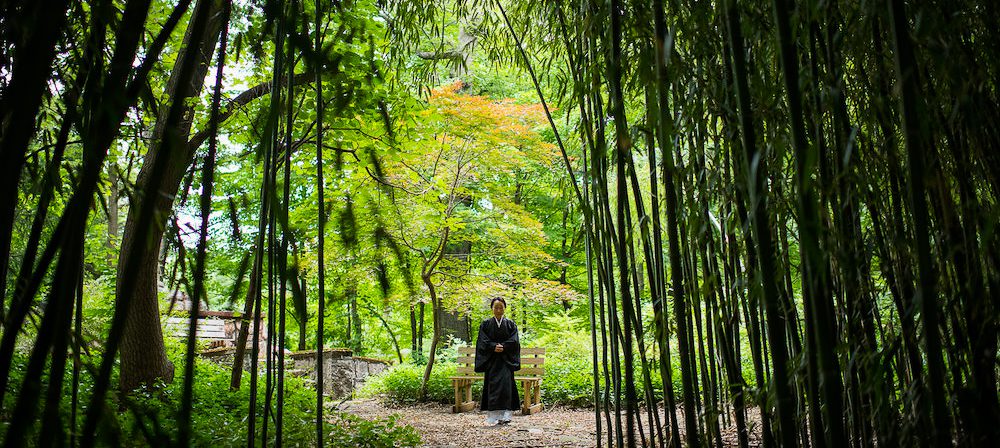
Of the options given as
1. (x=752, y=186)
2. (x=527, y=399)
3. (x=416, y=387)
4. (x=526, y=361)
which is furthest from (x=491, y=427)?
(x=752, y=186)

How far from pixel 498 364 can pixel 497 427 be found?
2.32ft

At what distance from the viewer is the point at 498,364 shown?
18.9ft

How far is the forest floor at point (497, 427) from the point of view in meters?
4.07

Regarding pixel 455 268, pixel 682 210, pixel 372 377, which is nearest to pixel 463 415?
pixel 455 268

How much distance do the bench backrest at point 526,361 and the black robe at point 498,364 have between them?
650 millimetres

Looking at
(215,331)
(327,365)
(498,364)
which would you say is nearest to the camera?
(498,364)

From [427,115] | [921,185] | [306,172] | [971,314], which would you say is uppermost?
[427,115]

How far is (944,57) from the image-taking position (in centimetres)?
69

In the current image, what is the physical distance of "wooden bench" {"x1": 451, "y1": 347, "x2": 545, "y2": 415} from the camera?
6.17 metres

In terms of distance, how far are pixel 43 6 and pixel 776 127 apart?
3.41 feet

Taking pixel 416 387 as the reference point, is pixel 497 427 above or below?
below

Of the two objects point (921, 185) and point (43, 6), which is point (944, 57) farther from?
point (43, 6)

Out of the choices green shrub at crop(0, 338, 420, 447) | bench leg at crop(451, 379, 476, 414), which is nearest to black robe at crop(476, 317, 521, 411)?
bench leg at crop(451, 379, 476, 414)

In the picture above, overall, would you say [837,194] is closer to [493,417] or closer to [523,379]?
[493,417]
